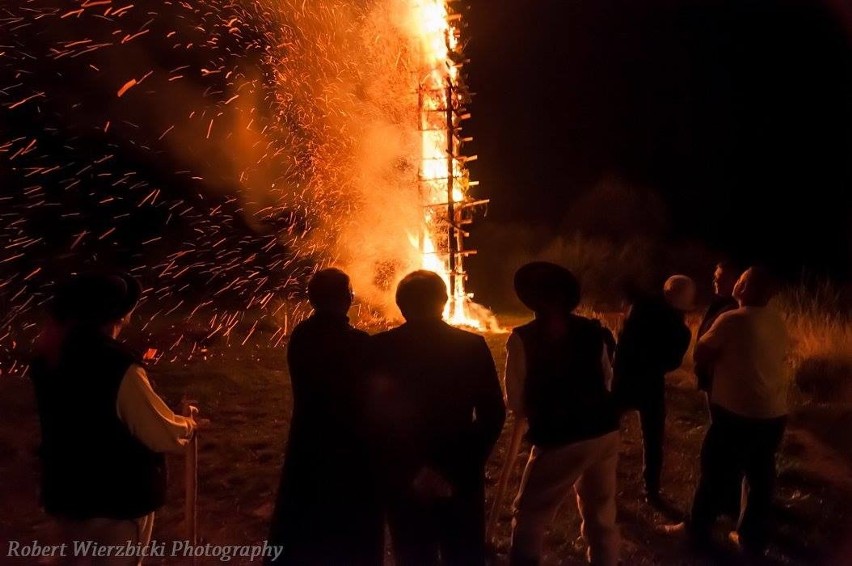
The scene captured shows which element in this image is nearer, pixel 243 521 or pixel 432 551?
pixel 432 551

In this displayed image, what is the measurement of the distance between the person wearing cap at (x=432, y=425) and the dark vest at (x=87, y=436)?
3.50ft

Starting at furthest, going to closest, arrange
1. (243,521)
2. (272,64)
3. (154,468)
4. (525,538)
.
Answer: (272,64) → (243,521) → (525,538) → (154,468)

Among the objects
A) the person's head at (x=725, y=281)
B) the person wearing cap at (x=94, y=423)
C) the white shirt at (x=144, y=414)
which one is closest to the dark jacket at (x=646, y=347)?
the person's head at (x=725, y=281)

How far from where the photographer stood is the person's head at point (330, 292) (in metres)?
3.12

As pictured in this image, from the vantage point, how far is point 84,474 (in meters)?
2.70

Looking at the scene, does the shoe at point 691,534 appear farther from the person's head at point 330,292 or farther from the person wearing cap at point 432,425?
the person's head at point 330,292

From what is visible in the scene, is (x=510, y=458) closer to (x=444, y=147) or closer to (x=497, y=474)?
(x=497, y=474)

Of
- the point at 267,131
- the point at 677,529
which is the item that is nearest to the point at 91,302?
the point at 677,529

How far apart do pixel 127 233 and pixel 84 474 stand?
47.2 feet

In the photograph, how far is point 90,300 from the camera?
2781 mm

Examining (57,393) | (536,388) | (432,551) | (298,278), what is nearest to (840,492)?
(536,388)

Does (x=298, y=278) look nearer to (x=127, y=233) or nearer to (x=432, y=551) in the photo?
(x=127, y=233)

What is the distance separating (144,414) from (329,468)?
2.76 ft

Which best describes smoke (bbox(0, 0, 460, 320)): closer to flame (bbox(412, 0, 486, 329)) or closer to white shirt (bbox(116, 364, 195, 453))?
flame (bbox(412, 0, 486, 329))
